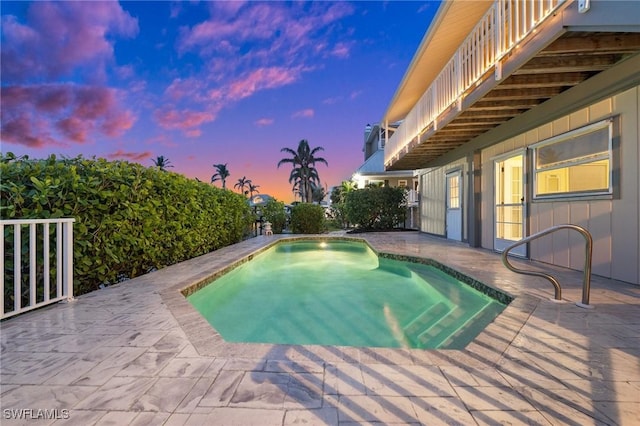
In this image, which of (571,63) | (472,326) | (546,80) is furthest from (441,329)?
(546,80)

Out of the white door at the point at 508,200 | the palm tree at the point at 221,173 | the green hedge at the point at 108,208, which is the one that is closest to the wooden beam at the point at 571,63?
the white door at the point at 508,200

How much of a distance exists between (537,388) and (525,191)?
16.9 feet

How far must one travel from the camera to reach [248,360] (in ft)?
6.72

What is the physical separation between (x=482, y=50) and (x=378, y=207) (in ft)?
29.1

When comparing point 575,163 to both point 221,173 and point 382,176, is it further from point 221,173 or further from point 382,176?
point 221,173

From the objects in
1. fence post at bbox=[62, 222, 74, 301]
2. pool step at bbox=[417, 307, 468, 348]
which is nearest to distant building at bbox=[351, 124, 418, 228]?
pool step at bbox=[417, 307, 468, 348]

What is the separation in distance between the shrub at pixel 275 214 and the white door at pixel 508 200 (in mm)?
9052

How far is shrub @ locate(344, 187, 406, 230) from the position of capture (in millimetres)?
13234

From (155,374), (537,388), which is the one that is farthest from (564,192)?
(155,374)

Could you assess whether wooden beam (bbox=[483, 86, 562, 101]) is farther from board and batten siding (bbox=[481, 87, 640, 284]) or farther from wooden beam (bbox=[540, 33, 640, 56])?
wooden beam (bbox=[540, 33, 640, 56])

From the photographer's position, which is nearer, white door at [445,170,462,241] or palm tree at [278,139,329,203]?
white door at [445,170,462,241]

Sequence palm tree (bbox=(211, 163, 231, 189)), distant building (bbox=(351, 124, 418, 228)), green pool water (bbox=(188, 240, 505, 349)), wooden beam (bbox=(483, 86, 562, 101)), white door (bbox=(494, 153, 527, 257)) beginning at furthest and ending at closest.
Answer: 1. palm tree (bbox=(211, 163, 231, 189))
2. distant building (bbox=(351, 124, 418, 228))
3. white door (bbox=(494, 153, 527, 257))
4. wooden beam (bbox=(483, 86, 562, 101))
5. green pool water (bbox=(188, 240, 505, 349))

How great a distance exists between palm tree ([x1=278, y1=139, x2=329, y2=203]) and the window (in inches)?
1009

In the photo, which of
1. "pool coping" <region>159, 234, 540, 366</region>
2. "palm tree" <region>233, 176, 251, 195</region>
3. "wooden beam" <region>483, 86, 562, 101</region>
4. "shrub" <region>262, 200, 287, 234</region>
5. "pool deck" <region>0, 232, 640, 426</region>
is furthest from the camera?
"palm tree" <region>233, 176, 251, 195</region>
